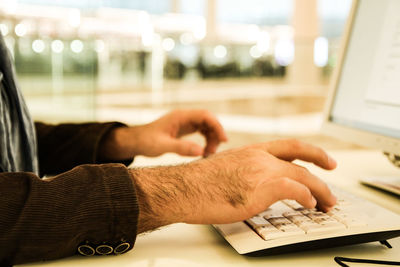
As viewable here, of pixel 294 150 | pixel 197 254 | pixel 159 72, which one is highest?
pixel 294 150

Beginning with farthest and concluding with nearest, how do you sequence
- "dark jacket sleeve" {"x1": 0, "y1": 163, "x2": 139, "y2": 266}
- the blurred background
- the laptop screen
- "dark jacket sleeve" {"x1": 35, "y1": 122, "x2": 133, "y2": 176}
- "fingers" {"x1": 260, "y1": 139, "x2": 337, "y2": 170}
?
the blurred background
"dark jacket sleeve" {"x1": 35, "y1": 122, "x2": 133, "y2": 176}
the laptop screen
"fingers" {"x1": 260, "y1": 139, "x2": 337, "y2": 170}
"dark jacket sleeve" {"x1": 0, "y1": 163, "x2": 139, "y2": 266}

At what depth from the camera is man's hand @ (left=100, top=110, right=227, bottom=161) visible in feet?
3.29

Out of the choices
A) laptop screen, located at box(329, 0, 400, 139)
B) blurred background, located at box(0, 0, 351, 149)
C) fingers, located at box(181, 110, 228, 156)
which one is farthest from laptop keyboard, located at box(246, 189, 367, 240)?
blurred background, located at box(0, 0, 351, 149)

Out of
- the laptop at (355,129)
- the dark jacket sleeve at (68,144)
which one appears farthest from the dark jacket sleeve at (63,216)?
the dark jacket sleeve at (68,144)

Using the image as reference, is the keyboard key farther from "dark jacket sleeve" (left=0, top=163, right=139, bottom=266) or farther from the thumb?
the thumb

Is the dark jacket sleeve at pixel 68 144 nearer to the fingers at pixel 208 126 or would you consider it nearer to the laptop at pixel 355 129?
the fingers at pixel 208 126

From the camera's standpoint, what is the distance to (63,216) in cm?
53

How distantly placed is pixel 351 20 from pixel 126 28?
8.44 metres

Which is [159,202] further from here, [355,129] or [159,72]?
[159,72]

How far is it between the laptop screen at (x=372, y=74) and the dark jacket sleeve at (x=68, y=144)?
1.62 feet

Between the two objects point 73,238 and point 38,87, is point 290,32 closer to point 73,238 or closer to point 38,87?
point 38,87

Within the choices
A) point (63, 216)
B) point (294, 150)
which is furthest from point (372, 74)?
point (63, 216)

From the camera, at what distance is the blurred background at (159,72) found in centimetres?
379

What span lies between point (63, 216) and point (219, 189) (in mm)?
185
